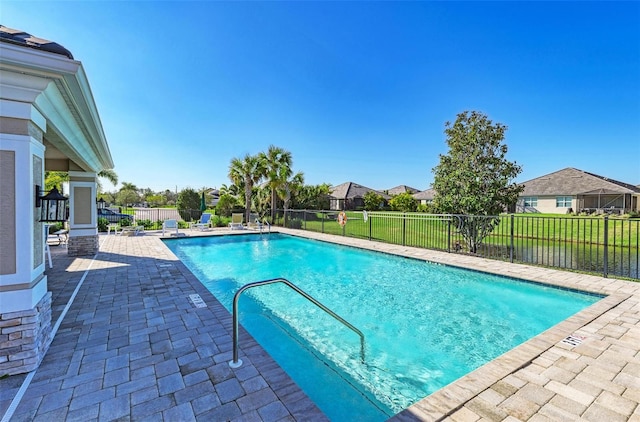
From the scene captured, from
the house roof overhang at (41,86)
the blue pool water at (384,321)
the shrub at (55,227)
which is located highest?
the house roof overhang at (41,86)

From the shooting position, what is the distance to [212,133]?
17.5 meters

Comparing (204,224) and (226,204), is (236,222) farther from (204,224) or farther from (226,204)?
(226,204)

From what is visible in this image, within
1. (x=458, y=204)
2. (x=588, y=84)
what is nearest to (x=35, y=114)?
(x=458, y=204)

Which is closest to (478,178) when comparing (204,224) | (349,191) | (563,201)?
(204,224)

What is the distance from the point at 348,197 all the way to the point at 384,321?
90.2 ft

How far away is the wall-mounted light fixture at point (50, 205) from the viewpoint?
3113mm

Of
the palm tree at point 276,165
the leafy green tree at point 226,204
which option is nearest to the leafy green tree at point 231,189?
the leafy green tree at point 226,204

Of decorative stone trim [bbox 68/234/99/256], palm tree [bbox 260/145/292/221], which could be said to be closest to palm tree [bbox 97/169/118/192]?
palm tree [bbox 260/145/292/221]

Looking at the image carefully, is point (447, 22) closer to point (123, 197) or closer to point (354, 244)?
point (354, 244)

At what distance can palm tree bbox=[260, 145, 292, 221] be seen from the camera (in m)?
18.9

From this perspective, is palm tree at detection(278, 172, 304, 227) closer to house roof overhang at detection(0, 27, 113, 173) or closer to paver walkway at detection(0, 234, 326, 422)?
paver walkway at detection(0, 234, 326, 422)

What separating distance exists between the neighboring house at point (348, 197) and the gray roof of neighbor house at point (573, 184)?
49.2 feet

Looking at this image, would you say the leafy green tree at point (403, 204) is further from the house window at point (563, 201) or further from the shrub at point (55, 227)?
the shrub at point (55, 227)

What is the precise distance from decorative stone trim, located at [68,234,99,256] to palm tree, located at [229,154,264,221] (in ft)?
34.8
